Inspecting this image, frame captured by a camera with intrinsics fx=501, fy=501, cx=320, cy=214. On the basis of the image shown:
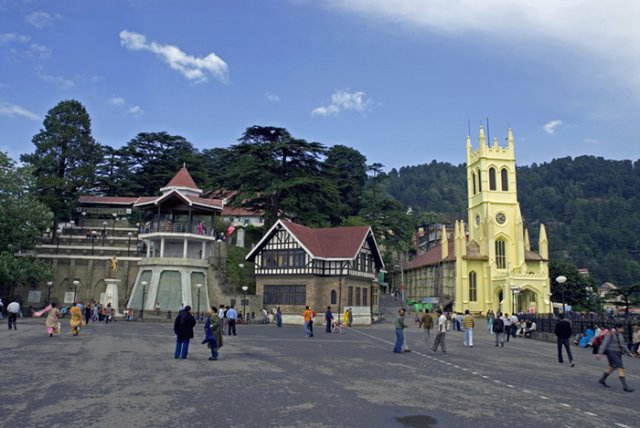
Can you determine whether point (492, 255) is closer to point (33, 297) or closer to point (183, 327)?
point (33, 297)

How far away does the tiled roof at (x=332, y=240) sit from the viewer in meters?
41.4

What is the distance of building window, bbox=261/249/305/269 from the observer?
4189cm

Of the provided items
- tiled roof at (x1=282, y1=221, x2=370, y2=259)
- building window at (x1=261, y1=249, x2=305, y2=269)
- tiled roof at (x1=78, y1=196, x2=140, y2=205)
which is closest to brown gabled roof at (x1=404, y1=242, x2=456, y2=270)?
tiled roof at (x1=282, y1=221, x2=370, y2=259)

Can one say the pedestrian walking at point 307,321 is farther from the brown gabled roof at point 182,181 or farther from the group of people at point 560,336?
the brown gabled roof at point 182,181

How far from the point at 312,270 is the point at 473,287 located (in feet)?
99.8

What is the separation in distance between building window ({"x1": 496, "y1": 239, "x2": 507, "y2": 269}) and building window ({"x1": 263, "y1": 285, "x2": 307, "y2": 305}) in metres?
32.3

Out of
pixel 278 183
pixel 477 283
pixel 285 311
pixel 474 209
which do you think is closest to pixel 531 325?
pixel 285 311

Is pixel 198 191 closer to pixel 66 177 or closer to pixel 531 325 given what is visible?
pixel 66 177

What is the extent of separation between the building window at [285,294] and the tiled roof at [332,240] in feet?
11.4

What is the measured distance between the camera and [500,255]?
2512 inches

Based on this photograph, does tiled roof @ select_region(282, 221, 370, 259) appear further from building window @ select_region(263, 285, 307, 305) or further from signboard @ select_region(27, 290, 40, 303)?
signboard @ select_region(27, 290, 40, 303)

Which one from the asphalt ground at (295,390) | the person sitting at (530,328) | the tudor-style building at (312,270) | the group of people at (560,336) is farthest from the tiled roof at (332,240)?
the asphalt ground at (295,390)

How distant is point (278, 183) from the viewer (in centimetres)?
4488

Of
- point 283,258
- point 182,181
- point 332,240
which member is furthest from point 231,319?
point 182,181
